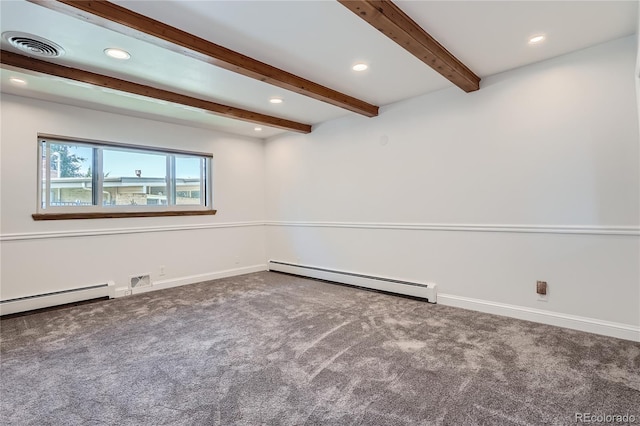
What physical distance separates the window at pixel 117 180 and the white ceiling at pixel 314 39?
69cm

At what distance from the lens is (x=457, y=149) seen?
3.46 m

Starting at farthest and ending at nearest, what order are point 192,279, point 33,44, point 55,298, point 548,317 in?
point 192,279, point 55,298, point 548,317, point 33,44

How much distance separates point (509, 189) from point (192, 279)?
13.8ft

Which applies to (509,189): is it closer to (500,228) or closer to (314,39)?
(500,228)

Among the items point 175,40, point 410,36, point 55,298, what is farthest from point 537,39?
point 55,298

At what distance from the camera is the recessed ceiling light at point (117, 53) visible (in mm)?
2545

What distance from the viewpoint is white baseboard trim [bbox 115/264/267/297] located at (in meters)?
4.22

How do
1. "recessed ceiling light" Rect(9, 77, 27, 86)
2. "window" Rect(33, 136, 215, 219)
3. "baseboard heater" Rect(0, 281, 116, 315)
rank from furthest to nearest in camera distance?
"window" Rect(33, 136, 215, 219) → "baseboard heater" Rect(0, 281, 116, 315) → "recessed ceiling light" Rect(9, 77, 27, 86)

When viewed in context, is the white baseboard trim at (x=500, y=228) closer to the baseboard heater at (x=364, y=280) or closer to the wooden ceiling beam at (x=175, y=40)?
the baseboard heater at (x=364, y=280)

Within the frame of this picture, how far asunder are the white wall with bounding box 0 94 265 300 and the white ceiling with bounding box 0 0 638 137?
0.41 meters

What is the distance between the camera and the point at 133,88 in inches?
126

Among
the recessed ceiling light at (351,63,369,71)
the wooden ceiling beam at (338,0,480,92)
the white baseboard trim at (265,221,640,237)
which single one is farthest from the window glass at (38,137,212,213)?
the wooden ceiling beam at (338,0,480,92)

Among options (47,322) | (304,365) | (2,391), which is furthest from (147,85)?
(304,365)

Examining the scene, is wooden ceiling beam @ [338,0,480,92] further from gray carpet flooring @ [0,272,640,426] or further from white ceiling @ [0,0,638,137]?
gray carpet flooring @ [0,272,640,426]
